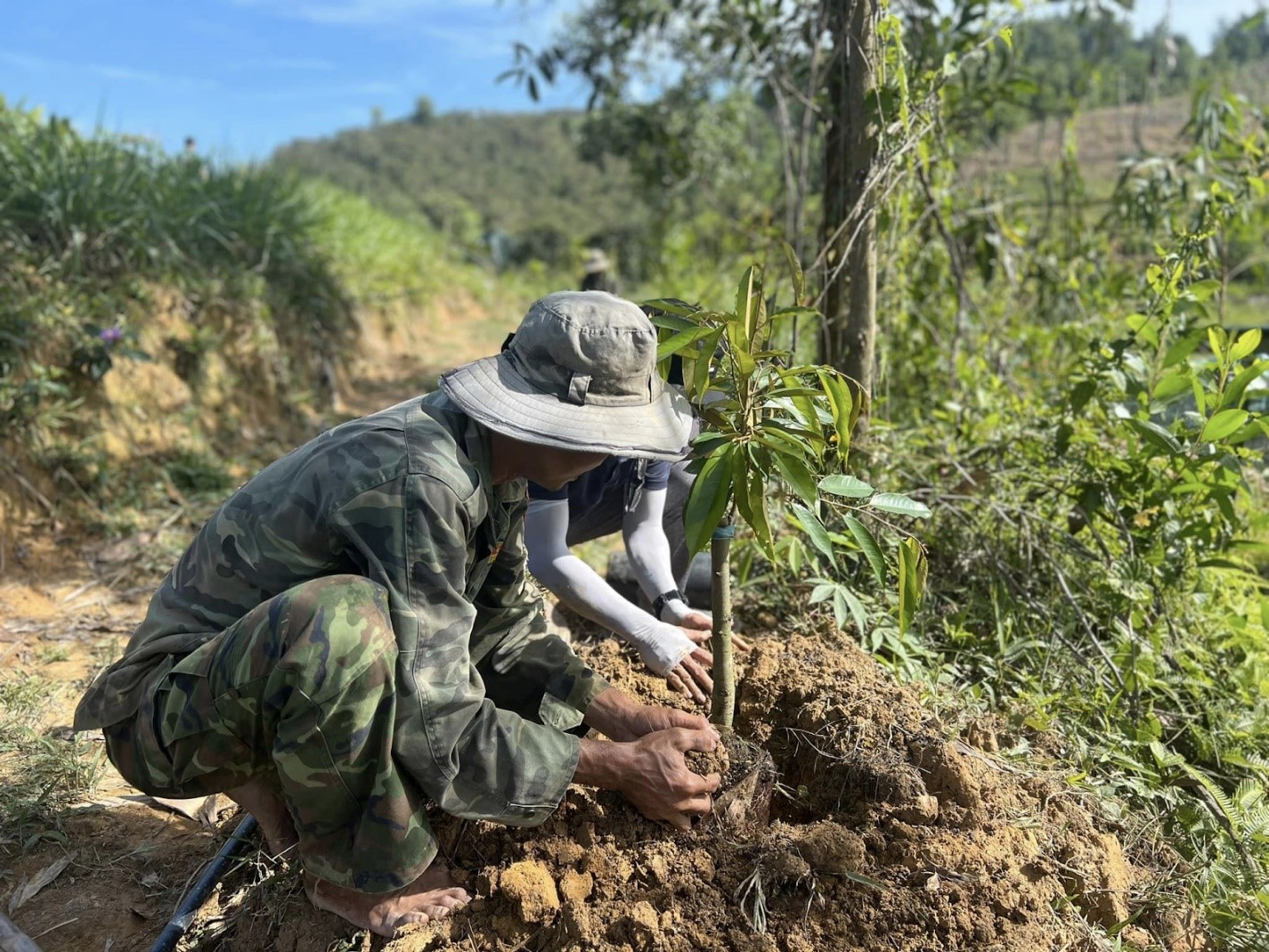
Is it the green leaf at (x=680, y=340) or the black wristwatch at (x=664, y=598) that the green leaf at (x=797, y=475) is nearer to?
the green leaf at (x=680, y=340)

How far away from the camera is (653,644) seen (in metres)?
1.94

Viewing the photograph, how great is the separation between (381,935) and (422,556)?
640 millimetres

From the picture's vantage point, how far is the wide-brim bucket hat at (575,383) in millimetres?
1392

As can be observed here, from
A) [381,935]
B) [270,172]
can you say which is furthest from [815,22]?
[270,172]

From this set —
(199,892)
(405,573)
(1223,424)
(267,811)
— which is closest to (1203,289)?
(1223,424)

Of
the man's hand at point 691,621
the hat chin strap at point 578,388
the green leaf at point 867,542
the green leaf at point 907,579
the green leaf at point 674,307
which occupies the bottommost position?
the man's hand at point 691,621

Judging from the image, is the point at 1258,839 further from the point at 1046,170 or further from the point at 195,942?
the point at 1046,170

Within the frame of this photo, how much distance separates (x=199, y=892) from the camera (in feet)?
5.36

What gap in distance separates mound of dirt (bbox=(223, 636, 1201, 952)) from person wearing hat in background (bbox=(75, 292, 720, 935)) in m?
0.08

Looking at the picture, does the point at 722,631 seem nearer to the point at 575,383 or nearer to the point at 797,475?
the point at 797,475

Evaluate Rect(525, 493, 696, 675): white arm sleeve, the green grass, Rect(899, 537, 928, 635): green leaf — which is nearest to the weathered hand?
Rect(525, 493, 696, 675): white arm sleeve

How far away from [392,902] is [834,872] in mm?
746

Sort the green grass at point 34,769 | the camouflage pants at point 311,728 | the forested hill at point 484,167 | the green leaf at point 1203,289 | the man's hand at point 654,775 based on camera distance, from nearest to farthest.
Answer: the camouflage pants at point 311,728 → the man's hand at point 654,775 → the green grass at point 34,769 → the green leaf at point 1203,289 → the forested hill at point 484,167

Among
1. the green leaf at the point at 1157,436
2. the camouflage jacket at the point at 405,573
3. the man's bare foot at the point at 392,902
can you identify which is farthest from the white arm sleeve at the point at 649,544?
the green leaf at the point at 1157,436
